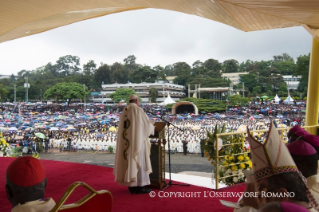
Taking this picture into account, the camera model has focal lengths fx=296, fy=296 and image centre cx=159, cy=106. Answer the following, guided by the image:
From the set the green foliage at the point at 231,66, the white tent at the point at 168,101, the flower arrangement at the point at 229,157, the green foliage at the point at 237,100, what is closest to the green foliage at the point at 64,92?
the white tent at the point at 168,101

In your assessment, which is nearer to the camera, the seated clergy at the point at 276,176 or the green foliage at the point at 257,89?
the seated clergy at the point at 276,176

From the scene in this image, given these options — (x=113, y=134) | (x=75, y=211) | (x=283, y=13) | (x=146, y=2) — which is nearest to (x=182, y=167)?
(x=113, y=134)

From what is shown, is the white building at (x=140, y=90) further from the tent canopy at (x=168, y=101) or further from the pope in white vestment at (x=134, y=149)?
the pope in white vestment at (x=134, y=149)

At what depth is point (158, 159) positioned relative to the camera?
364 cm

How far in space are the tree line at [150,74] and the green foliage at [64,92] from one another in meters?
0.25

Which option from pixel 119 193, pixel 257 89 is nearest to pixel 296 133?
pixel 119 193

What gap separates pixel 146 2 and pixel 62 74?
10.3 metres

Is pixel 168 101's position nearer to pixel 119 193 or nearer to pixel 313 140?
pixel 119 193

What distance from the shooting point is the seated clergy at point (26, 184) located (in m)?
Result: 1.11

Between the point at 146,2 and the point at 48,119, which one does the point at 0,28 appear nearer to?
the point at 146,2

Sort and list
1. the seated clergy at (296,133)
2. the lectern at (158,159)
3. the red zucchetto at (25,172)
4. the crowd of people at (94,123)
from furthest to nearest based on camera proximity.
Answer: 1. the crowd of people at (94,123)
2. the lectern at (158,159)
3. the seated clergy at (296,133)
4. the red zucchetto at (25,172)

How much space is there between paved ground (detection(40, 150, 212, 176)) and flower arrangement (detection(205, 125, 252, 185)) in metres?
5.41

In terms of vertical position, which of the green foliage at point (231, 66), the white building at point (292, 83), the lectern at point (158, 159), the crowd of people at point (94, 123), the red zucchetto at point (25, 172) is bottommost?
the crowd of people at point (94, 123)

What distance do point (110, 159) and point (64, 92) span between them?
14.2 feet
